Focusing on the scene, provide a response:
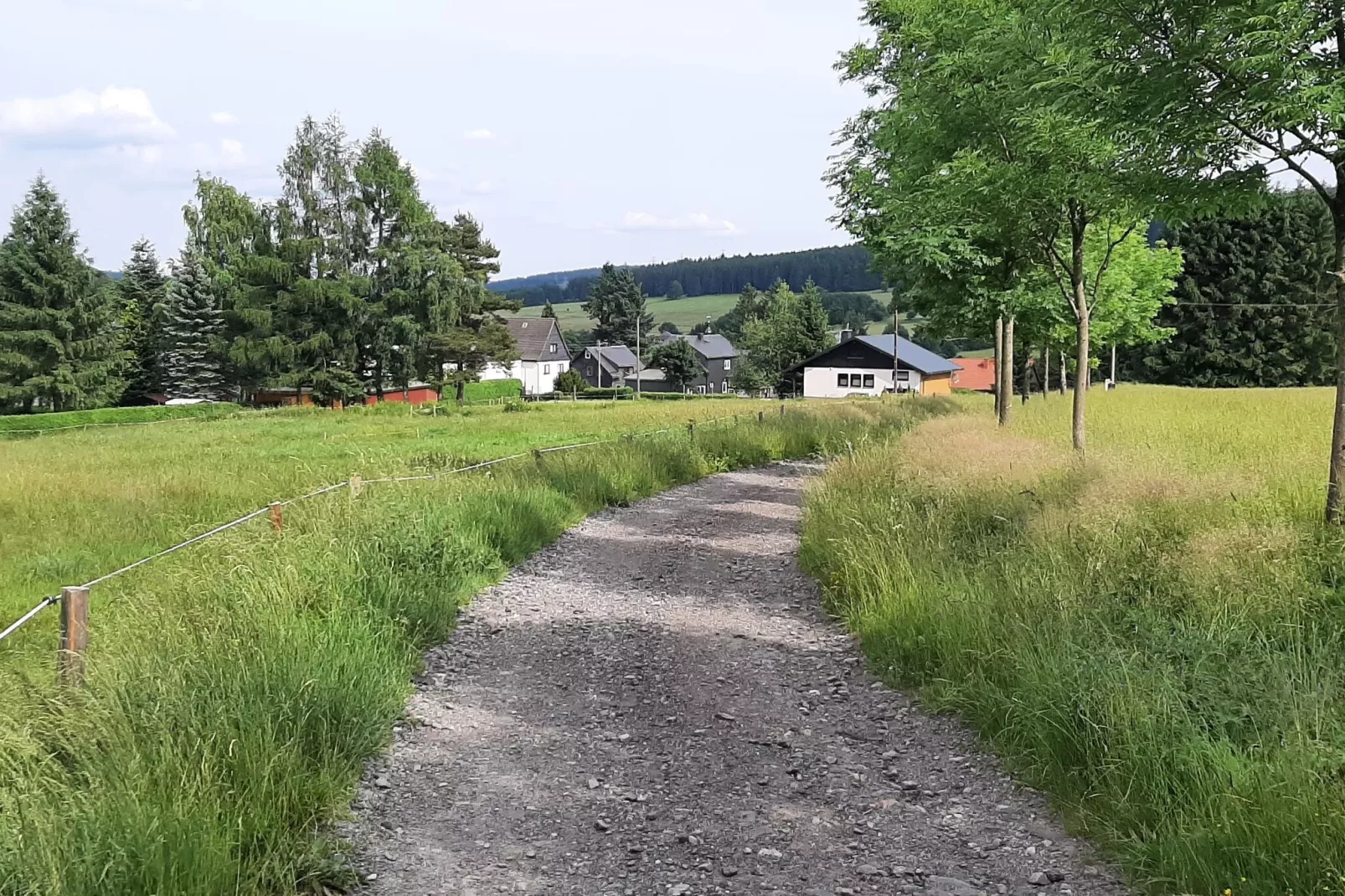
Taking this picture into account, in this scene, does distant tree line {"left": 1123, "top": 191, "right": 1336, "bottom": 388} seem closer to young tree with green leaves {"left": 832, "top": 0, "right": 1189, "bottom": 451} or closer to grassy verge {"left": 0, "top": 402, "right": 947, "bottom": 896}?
young tree with green leaves {"left": 832, "top": 0, "right": 1189, "bottom": 451}

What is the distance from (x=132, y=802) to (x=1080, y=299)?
1276 centimetres

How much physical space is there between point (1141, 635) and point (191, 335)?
63.5 meters

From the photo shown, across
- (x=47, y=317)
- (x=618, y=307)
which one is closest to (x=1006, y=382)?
(x=47, y=317)

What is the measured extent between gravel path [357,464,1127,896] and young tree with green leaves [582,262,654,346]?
388 ft

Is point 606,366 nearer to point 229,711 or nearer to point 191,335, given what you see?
point 191,335

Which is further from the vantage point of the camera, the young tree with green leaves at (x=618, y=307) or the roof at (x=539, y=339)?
the young tree with green leaves at (x=618, y=307)

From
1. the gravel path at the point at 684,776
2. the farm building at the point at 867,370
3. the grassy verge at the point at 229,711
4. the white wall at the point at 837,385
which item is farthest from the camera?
the farm building at the point at 867,370

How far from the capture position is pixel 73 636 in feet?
14.7

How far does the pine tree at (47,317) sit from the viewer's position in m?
50.6

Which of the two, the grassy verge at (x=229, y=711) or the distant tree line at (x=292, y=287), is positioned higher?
the distant tree line at (x=292, y=287)

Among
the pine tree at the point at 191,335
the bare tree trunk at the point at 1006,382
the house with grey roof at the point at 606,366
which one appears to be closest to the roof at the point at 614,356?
the house with grey roof at the point at 606,366

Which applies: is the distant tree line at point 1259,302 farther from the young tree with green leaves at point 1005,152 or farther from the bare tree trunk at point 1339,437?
the bare tree trunk at point 1339,437

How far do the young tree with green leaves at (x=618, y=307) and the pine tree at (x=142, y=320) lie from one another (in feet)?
203

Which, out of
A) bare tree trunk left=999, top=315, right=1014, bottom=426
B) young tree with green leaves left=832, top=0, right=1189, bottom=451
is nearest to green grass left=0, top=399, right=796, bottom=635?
young tree with green leaves left=832, top=0, right=1189, bottom=451
